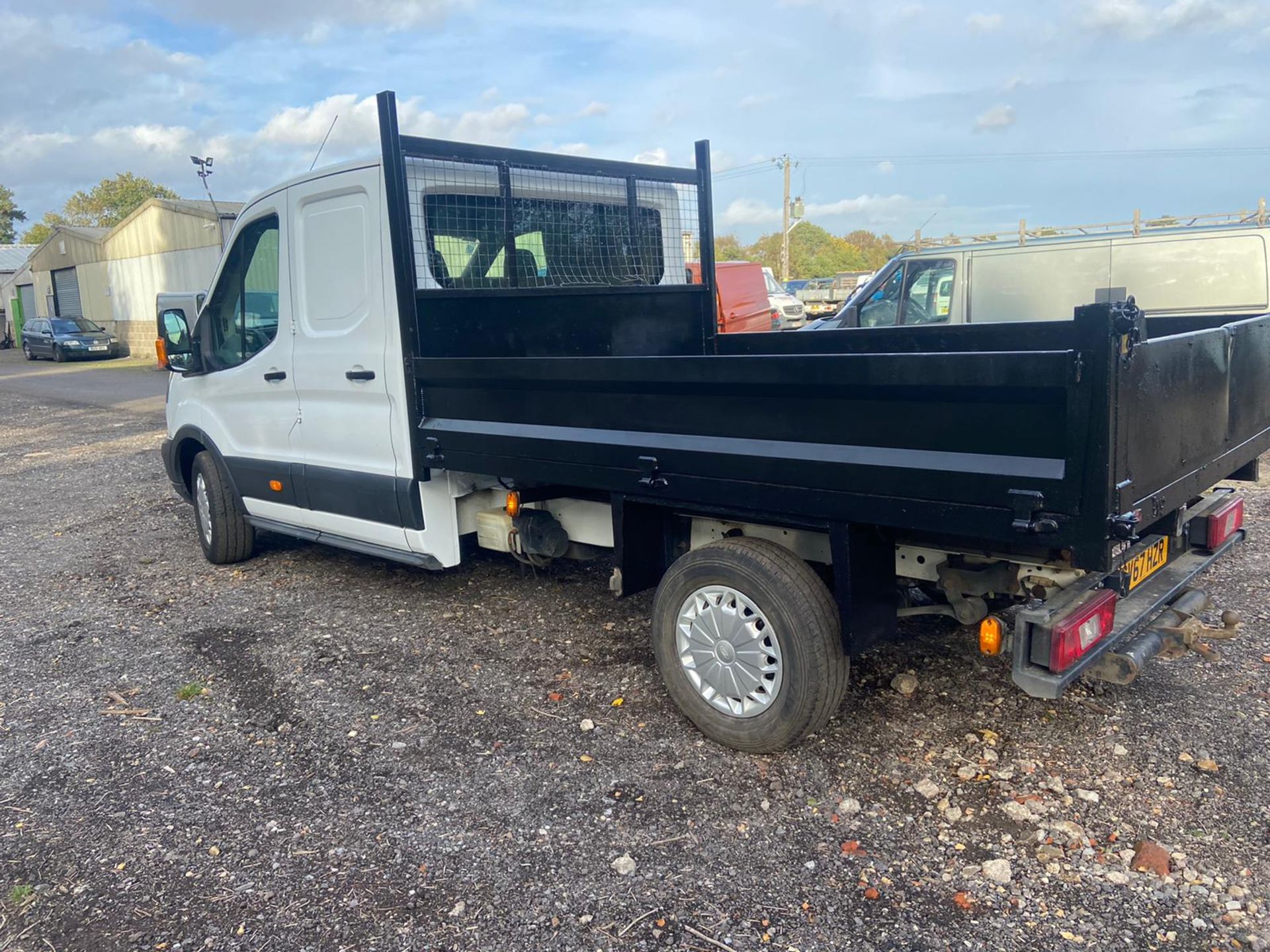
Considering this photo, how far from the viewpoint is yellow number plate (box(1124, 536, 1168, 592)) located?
329cm

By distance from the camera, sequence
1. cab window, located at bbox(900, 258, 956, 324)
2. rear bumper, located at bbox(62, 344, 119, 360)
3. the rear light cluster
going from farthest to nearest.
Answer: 1. rear bumper, located at bbox(62, 344, 119, 360)
2. cab window, located at bbox(900, 258, 956, 324)
3. the rear light cluster

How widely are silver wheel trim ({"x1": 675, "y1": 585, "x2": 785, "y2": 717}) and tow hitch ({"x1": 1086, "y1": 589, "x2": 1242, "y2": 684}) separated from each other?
1062mm

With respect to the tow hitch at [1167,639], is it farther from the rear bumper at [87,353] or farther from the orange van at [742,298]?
the rear bumper at [87,353]

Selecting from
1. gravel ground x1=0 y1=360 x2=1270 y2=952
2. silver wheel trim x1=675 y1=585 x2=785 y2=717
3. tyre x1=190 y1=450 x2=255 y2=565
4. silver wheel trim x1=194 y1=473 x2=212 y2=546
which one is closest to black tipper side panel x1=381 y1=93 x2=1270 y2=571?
silver wheel trim x1=675 y1=585 x2=785 y2=717

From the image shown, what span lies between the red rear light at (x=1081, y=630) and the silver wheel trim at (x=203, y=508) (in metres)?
5.31

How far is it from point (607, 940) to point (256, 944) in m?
1.00

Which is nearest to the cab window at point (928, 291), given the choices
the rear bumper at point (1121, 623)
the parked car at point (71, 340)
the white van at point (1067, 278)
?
the white van at point (1067, 278)

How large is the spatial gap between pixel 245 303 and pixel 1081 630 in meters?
4.81

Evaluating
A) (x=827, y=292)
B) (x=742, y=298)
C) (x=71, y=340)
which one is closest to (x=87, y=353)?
(x=71, y=340)

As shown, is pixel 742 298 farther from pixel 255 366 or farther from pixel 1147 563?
pixel 1147 563

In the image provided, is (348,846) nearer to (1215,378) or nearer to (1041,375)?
(1041,375)

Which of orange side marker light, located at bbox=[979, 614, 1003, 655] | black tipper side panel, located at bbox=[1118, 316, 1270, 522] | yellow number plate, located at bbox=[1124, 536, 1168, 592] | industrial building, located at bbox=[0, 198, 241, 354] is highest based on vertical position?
industrial building, located at bbox=[0, 198, 241, 354]

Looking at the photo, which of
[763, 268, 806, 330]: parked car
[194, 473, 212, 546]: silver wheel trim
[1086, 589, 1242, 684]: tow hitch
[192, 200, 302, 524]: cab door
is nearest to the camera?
[1086, 589, 1242, 684]: tow hitch

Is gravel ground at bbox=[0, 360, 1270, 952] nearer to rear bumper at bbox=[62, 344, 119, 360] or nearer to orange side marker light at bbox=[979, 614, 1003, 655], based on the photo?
orange side marker light at bbox=[979, 614, 1003, 655]
